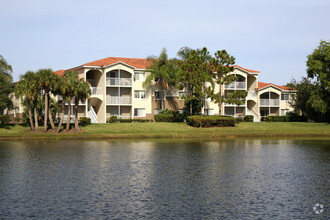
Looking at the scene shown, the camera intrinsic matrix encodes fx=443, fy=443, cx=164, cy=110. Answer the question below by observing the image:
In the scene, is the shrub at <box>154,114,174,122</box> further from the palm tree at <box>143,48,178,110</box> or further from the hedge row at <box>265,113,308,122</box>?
the hedge row at <box>265,113,308,122</box>

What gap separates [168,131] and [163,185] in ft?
127

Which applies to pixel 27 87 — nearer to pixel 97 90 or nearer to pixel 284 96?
pixel 97 90

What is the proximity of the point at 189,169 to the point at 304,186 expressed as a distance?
837 centimetres

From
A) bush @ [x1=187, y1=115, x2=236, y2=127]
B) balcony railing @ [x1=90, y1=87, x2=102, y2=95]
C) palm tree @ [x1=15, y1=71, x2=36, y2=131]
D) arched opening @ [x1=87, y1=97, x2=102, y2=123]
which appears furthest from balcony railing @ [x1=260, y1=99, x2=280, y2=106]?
palm tree @ [x1=15, y1=71, x2=36, y2=131]

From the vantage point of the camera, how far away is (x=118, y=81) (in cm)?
7181

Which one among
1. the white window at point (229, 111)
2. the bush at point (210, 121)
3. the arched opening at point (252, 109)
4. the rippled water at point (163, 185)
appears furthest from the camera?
the white window at point (229, 111)

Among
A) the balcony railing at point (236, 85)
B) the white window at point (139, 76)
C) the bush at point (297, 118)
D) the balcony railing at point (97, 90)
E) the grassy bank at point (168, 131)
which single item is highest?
the white window at point (139, 76)

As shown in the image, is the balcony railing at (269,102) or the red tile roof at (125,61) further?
the balcony railing at (269,102)

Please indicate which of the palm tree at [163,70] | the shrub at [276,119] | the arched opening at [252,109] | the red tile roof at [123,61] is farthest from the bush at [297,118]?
the red tile roof at [123,61]

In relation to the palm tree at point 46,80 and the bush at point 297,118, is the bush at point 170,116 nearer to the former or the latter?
the palm tree at point 46,80

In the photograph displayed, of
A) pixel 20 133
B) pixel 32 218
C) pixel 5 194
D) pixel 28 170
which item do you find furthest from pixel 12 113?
pixel 32 218

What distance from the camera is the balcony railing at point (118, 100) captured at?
71044 millimetres

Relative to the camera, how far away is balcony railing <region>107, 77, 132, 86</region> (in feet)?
234

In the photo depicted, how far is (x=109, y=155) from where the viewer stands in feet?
121
